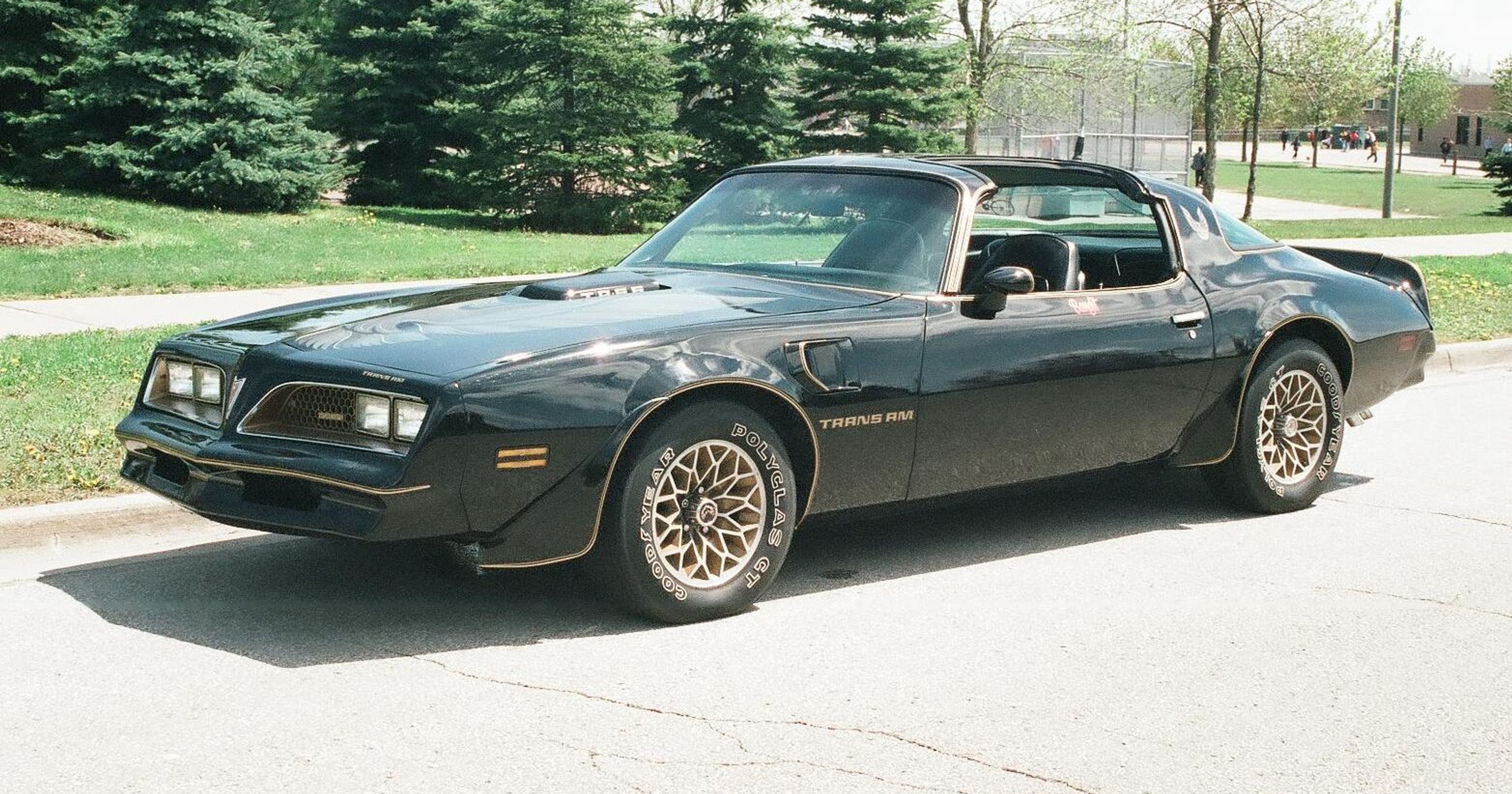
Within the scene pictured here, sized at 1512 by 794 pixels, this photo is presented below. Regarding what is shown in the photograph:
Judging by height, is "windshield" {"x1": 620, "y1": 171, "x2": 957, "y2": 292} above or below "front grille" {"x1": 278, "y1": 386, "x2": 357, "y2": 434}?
above

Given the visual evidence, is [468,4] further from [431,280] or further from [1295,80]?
[1295,80]

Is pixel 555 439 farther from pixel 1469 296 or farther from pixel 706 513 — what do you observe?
pixel 1469 296

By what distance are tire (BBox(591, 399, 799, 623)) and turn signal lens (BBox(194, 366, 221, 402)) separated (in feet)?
4.44

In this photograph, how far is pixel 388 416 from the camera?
4.71 meters

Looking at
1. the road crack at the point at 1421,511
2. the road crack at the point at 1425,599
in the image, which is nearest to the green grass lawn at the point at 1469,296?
the road crack at the point at 1421,511

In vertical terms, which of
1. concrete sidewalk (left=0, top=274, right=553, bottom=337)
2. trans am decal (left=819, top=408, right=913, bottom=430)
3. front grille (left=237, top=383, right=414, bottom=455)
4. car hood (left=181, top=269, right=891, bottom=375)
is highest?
car hood (left=181, top=269, right=891, bottom=375)

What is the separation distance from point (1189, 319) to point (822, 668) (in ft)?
8.40

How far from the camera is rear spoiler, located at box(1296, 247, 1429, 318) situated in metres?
7.73

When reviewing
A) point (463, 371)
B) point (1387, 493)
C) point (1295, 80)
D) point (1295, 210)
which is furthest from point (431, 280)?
point (1295, 210)

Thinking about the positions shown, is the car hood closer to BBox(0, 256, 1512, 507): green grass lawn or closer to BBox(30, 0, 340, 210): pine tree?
BBox(0, 256, 1512, 507): green grass lawn

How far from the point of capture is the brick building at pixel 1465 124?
110 meters

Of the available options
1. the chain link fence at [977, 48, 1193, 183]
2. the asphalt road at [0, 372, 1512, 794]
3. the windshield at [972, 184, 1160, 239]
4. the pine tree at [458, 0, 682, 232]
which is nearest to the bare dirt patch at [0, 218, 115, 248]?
the pine tree at [458, 0, 682, 232]

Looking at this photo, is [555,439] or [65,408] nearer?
[555,439]

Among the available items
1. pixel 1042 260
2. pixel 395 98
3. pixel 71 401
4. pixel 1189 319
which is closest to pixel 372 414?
pixel 1042 260
